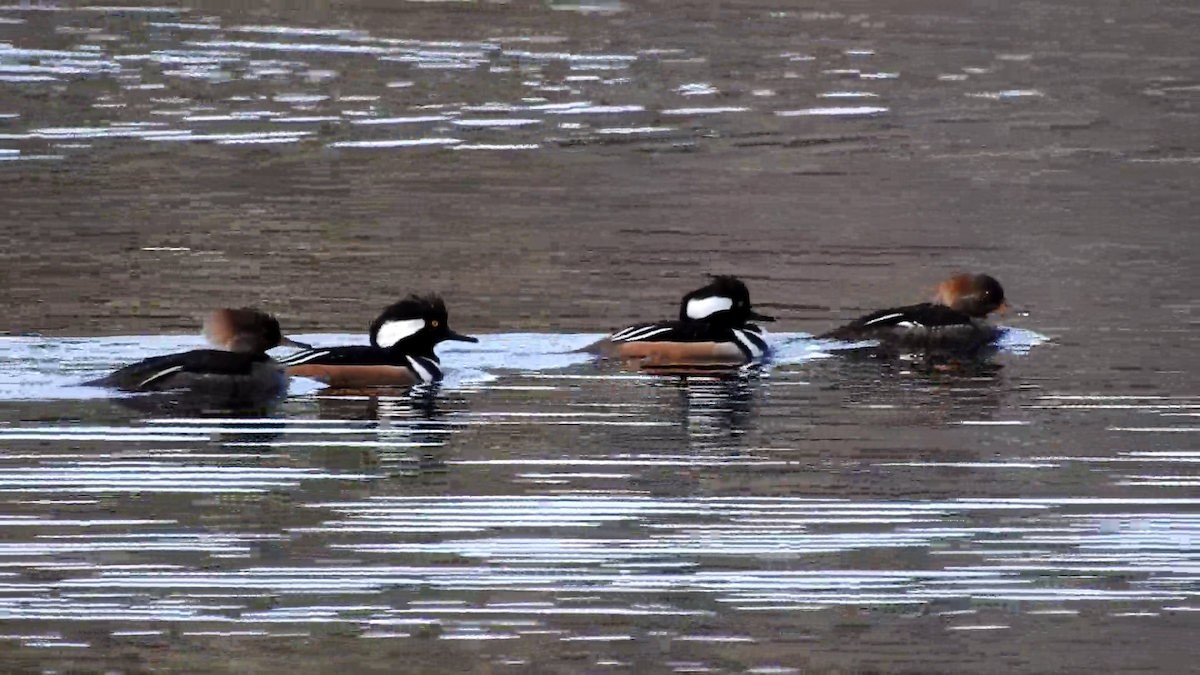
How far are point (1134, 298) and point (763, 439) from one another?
4184 millimetres

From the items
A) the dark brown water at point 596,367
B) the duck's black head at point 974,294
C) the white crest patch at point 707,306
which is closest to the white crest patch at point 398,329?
the dark brown water at point 596,367

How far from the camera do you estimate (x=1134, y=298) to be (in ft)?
43.8

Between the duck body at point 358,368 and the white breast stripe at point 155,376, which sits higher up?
the white breast stripe at point 155,376

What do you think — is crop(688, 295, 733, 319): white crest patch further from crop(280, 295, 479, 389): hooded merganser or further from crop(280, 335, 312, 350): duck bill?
crop(280, 335, 312, 350): duck bill

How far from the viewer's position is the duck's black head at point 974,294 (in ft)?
42.2

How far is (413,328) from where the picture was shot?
11.5m

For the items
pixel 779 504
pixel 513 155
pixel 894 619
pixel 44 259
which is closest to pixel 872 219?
pixel 513 155

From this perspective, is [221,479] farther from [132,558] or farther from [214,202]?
[214,202]

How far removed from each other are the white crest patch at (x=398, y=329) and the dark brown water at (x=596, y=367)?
1.05ft

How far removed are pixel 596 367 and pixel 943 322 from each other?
1.98 meters

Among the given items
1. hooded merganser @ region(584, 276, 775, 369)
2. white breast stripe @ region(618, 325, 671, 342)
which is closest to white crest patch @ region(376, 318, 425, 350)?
hooded merganser @ region(584, 276, 775, 369)

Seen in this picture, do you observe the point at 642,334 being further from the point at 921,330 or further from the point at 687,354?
the point at 921,330

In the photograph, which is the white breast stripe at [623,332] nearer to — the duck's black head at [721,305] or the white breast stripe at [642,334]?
the white breast stripe at [642,334]

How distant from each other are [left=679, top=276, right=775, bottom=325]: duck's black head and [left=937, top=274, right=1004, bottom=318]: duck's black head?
3.96 feet
